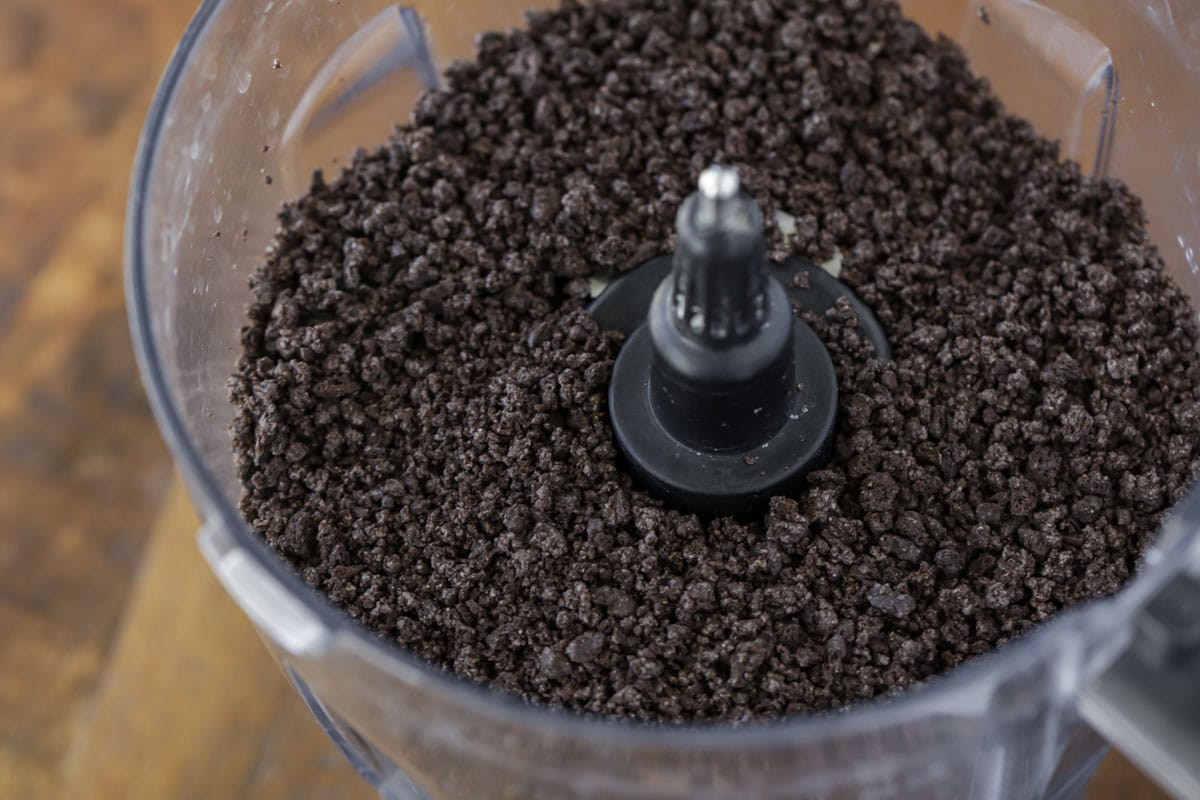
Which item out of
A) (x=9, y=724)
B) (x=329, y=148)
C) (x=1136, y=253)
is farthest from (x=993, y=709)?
(x=9, y=724)

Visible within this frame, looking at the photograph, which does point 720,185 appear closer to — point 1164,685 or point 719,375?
point 719,375

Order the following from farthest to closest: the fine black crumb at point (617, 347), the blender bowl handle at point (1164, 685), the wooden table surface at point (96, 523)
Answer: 1. the wooden table surface at point (96, 523)
2. the fine black crumb at point (617, 347)
3. the blender bowl handle at point (1164, 685)

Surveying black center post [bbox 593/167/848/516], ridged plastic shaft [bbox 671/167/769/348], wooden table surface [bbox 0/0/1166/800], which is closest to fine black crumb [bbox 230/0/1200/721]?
black center post [bbox 593/167/848/516]

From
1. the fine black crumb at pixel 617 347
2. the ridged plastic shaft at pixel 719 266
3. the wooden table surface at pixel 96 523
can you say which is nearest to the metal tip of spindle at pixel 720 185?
the ridged plastic shaft at pixel 719 266

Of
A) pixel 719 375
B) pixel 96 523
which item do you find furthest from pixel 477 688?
pixel 96 523

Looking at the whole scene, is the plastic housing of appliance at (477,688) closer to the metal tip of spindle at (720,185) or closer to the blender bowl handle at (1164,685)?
the blender bowl handle at (1164,685)

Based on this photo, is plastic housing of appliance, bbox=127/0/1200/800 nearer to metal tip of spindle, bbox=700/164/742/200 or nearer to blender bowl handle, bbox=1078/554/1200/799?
blender bowl handle, bbox=1078/554/1200/799
